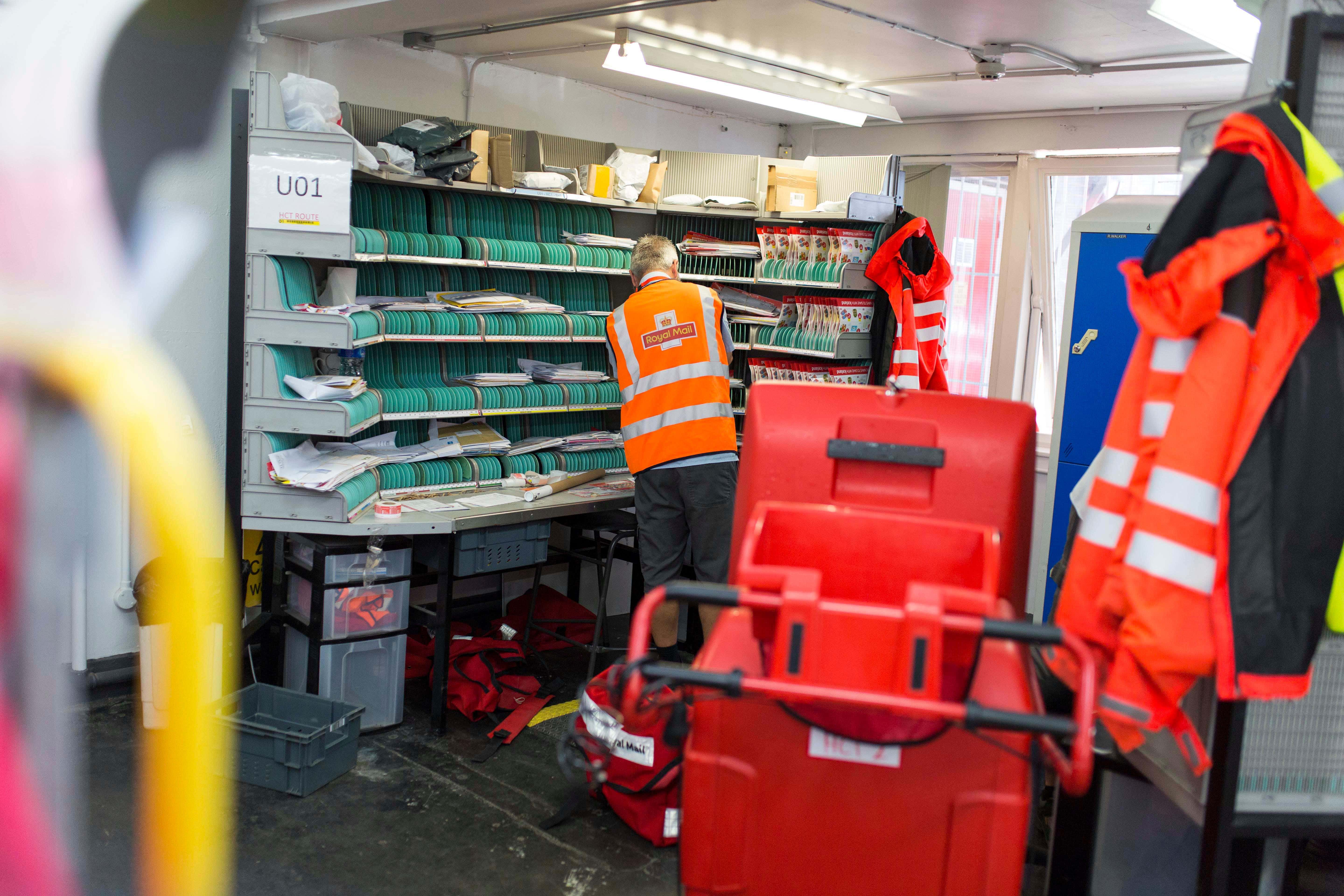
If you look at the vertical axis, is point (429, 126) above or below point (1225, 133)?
above

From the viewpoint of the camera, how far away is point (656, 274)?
15.0 feet

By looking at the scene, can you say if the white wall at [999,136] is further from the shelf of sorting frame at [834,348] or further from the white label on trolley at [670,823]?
the white label on trolley at [670,823]

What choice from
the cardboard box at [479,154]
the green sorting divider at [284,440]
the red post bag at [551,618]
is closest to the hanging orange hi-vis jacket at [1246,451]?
the green sorting divider at [284,440]

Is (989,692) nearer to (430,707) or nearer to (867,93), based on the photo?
(430,707)

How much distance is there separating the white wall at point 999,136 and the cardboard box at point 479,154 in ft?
12.1

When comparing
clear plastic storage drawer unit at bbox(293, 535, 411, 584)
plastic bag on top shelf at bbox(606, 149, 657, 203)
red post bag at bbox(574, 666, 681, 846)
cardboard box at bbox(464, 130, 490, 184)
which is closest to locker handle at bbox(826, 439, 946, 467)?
red post bag at bbox(574, 666, 681, 846)

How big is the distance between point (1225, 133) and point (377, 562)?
11.4 feet

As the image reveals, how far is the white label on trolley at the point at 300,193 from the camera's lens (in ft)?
12.9

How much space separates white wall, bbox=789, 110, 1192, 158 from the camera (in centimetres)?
622

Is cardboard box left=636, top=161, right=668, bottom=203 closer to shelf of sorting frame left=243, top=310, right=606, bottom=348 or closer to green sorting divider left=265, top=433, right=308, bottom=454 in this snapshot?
shelf of sorting frame left=243, top=310, right=606, bottom=348

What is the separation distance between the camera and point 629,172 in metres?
5.63

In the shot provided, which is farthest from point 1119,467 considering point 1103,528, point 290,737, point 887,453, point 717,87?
point 717,87

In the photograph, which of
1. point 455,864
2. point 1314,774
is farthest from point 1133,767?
point 455,864

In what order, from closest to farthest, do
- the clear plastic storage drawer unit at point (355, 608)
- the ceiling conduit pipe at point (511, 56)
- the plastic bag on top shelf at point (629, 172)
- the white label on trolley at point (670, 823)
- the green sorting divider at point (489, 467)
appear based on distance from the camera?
the white label on trolley at point (670, 823)
the clear plastic storage drawer unit at point (355, 608)
the green sorting divider at point (489, 467)
the ceiling conduit pipe at point (511, 56)
the plastic bag on top shelf at point (629, 172)
